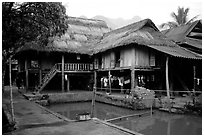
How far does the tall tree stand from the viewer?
812cm

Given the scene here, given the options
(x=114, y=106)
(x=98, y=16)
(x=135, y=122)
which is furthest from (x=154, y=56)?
(x=98, y=16)

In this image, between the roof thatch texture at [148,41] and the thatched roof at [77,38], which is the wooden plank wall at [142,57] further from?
the thatched roof at [77,38]

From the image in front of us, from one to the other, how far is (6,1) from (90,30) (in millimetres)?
18809

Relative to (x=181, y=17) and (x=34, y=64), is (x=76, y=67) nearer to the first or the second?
(x=34, y=64)

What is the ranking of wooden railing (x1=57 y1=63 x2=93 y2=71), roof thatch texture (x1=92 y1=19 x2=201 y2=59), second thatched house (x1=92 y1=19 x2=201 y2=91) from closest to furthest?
roof thatch texture (x1=92 y1=19 x2=201 y2=59) < second thatched house (x1=92 y1=19 x2=201 y2=91) < wooden railing (x1=57 y1=63 x2=93 y2=71)

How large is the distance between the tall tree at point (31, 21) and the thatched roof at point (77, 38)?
808 cm

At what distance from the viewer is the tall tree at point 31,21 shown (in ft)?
26.6

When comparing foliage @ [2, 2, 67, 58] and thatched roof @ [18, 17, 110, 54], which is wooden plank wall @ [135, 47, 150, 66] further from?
foliage @ [2, 2, 67, 58]

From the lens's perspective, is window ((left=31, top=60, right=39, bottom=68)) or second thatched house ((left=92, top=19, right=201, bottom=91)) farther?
window ((left=31, top=60, right=39, bottom=68))

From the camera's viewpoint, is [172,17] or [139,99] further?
[172,17]

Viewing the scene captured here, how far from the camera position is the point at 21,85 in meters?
26.3

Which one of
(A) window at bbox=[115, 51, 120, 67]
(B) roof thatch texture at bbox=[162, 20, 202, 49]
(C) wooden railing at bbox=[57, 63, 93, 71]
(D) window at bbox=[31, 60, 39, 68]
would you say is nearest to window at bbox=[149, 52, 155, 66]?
(A) window at bbox=[115, 51, 120, 67]

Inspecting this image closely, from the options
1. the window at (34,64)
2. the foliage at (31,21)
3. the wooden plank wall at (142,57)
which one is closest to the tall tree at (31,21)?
the foliage at (31,21)

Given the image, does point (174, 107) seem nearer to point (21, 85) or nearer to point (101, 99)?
point (101, 99)
